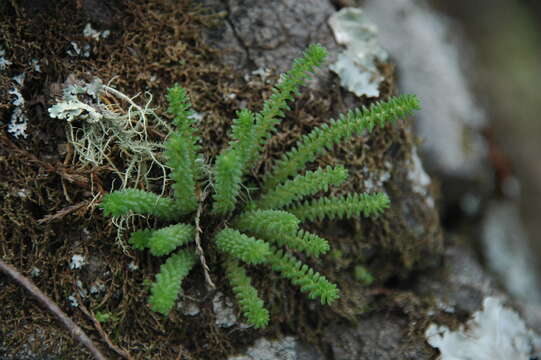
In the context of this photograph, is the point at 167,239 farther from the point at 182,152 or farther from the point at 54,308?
the point at 54,308

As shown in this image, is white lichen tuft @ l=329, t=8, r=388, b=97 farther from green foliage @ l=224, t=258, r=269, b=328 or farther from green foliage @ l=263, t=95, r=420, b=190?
green foliage @ l=224, t=258, r=269, b=328

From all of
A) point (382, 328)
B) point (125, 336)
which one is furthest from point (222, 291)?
point (382, 328)

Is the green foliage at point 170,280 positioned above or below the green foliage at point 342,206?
below

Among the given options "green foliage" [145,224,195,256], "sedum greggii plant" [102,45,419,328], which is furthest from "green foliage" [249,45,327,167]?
"green foliage" [145,224,195,256]

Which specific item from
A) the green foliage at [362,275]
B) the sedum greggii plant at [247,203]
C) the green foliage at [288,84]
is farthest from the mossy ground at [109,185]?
the green foliage at [288,84]

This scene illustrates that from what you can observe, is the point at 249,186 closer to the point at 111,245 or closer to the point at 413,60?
the point at 111,245

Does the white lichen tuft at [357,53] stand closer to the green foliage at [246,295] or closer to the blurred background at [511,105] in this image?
the green foliage at [246,295]
